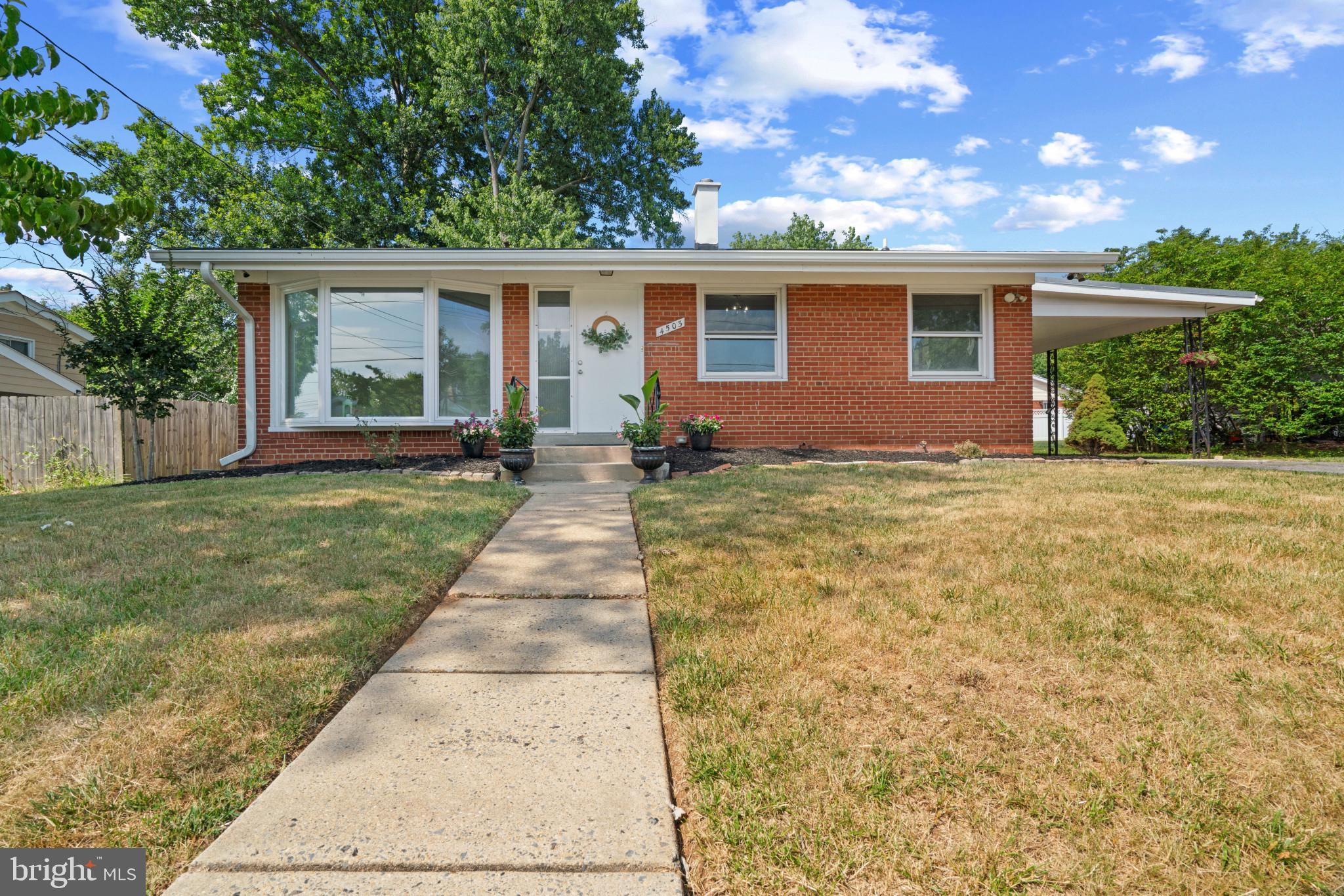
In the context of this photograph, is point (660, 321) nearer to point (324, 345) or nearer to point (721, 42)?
point (324, 345)

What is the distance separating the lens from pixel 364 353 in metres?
8.73

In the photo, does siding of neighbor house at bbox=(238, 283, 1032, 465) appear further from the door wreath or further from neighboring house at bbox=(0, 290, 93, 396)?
neighboring house at bbox=(0, 290, 93, 396)

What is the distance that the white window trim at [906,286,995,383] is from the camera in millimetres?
9367

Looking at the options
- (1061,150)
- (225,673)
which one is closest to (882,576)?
(225,673)

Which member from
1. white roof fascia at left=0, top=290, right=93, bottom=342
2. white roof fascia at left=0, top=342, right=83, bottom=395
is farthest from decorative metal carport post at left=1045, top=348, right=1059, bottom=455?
white roof fascia at left=0, top=342, right=83, bottom=395

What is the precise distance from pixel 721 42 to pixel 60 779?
2044cm

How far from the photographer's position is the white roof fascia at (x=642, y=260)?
816 centimetres

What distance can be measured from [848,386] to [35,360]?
1737cm

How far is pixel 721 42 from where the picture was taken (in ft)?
58.5

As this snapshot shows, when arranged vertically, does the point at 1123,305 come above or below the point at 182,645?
above

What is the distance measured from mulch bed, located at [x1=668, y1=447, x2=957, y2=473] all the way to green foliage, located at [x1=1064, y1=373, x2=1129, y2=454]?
697 cm

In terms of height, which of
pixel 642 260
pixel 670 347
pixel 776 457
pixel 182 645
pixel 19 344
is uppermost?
pixel 642 260

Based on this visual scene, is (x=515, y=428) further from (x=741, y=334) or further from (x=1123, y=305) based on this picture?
(x=1123, y=305)

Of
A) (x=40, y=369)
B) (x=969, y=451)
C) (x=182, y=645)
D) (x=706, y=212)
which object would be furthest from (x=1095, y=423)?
(x=40, y=369)
